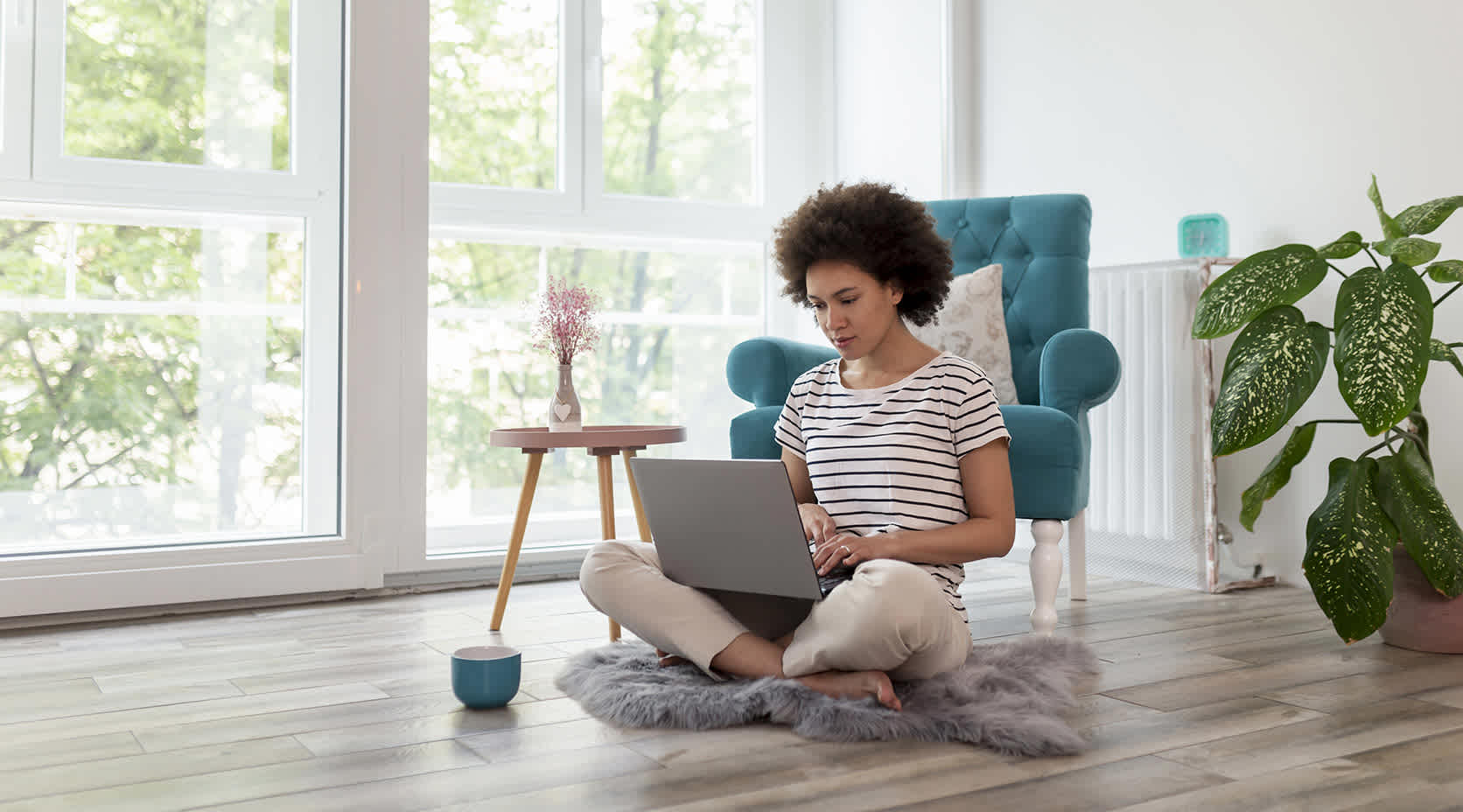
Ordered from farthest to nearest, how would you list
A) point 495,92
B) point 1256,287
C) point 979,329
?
point 495,92 < point 979,329 < point 1256,287

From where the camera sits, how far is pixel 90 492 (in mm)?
2688

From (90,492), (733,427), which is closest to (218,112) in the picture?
(90,492)

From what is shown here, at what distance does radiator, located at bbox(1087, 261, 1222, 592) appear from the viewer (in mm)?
2855

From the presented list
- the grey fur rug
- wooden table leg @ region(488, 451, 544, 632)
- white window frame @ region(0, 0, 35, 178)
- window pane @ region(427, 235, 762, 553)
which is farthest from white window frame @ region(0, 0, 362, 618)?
the grey fur rug

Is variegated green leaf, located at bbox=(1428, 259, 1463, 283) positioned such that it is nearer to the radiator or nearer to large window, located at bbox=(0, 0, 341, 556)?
the radiator

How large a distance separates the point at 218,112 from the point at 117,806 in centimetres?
197

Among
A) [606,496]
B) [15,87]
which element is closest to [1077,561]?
[606,496]

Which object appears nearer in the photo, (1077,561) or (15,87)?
(15,87)

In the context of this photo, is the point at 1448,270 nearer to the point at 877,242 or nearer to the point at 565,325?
the point at 877,242

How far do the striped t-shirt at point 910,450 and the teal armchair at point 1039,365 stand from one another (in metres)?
0.55

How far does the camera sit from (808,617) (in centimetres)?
170

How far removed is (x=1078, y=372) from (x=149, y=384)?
7.01 ft

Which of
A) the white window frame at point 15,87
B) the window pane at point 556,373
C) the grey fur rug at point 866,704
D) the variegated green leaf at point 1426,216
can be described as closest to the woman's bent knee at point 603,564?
the grey fur rug at point 866,704

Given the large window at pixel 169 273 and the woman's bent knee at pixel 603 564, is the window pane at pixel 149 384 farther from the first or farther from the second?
the woman's bent knee at pixel 603 564
